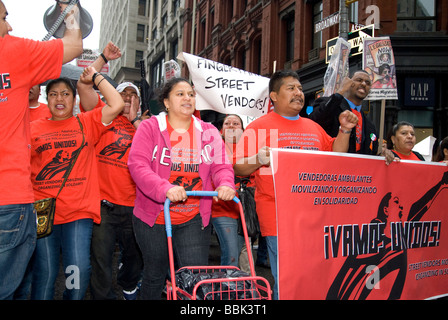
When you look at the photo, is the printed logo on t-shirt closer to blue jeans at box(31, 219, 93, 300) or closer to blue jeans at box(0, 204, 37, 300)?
blue jeans at box(31, 219, 93, 300)

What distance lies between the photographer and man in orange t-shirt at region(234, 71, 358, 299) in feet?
10.5

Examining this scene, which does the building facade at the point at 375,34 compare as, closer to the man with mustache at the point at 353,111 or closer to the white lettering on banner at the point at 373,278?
the man with mustache at the point at 353,111

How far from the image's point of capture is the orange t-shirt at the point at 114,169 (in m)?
3.90

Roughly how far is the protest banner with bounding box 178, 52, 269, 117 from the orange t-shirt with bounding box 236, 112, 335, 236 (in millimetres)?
2518

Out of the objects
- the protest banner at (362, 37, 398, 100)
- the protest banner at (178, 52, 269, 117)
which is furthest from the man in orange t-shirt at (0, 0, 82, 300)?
the protest banner at (362, 37, 398, 100)

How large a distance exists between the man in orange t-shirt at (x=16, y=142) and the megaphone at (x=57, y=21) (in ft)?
2.02

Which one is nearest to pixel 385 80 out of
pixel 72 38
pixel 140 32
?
pixel 72 38

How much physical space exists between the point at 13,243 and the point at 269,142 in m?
2.05

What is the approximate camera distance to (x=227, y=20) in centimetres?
2514

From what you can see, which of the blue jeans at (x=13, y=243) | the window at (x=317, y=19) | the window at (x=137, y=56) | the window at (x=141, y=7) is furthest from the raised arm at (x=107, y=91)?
the window at (x=141, y=7)

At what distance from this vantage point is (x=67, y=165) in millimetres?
3303
